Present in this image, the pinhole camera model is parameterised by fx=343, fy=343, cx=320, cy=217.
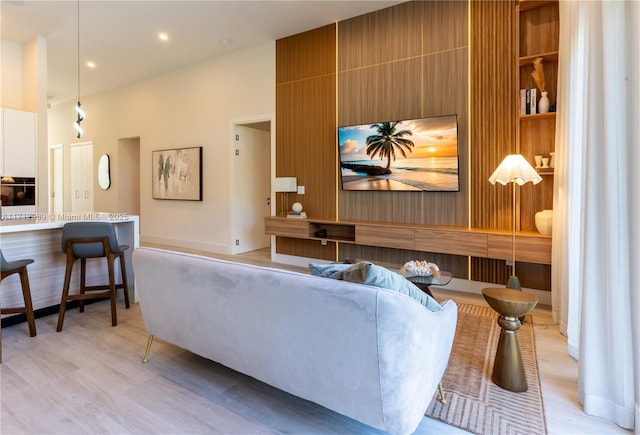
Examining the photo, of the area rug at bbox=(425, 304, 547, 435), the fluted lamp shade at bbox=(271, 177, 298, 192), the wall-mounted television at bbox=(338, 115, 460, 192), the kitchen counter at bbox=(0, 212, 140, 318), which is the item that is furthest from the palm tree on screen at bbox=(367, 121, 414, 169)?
the kitchen counter at bbox=(0, 212, 140, 318)

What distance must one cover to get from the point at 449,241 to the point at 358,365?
100 inches

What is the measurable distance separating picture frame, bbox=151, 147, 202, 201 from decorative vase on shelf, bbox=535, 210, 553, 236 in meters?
5.32

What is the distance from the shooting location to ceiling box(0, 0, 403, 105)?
14.1 ft

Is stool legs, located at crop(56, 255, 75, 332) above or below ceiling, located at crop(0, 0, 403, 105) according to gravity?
below

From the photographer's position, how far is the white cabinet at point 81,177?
8.27 metres

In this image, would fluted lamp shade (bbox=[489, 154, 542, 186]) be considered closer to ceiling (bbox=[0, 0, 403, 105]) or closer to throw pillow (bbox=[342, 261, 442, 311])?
throw pillow (bbox=[342, 261, 442, 311])

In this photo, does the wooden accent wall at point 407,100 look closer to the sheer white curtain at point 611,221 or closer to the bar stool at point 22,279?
the sheer white curtain at point 611,221

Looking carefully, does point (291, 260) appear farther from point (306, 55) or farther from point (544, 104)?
point (544, 104)

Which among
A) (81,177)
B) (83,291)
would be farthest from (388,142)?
(81,177)

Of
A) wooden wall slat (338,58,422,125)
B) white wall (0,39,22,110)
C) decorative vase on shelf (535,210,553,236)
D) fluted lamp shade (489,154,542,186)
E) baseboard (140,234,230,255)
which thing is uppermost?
white wall (0,39,22,110)

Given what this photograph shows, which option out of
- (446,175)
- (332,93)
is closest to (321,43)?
(332,93)

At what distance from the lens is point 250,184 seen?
6.29 m

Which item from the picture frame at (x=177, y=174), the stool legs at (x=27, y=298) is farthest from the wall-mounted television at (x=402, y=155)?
the stool legs at (x=27, y=298)

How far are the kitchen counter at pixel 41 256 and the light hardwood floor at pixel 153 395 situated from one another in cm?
48
